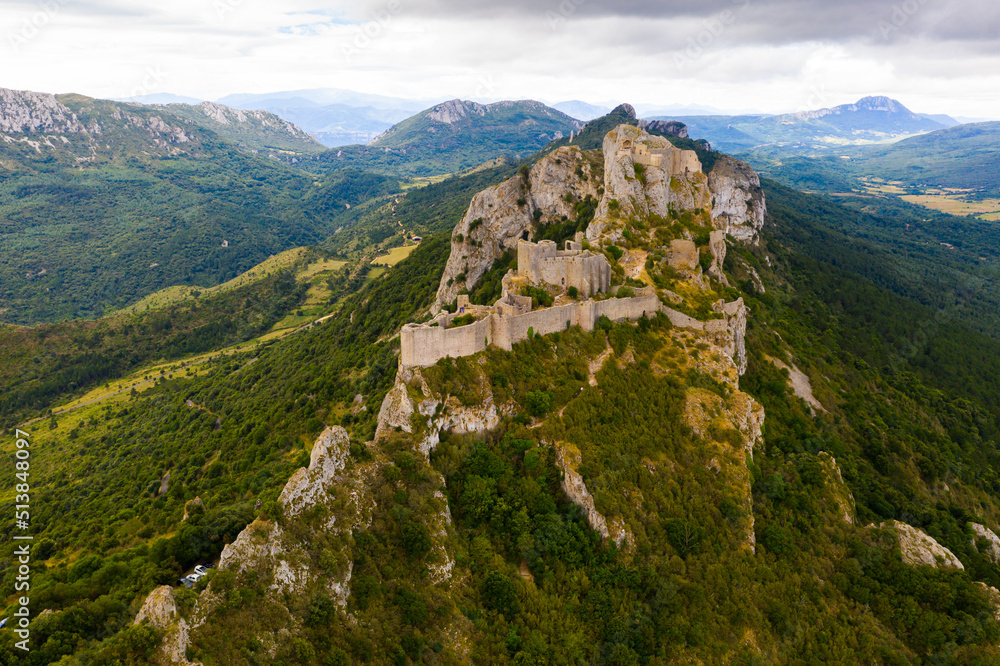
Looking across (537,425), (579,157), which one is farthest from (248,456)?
(579,157)

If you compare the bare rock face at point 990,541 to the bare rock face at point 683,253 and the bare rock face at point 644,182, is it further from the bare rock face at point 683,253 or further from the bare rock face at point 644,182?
the bare rock face at point 644,182

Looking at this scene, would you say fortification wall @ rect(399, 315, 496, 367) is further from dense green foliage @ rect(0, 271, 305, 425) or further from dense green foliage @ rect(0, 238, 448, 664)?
dense green foliage @ rect(0, 271, 305, 425)

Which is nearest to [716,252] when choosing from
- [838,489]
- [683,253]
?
[683,253]

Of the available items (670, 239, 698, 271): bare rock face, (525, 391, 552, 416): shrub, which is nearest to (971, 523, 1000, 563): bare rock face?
(670, 239, 698, 271): bare rock face

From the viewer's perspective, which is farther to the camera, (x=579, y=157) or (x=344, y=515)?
(x=579, y=157)

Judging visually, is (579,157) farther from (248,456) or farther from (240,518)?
(240,518)

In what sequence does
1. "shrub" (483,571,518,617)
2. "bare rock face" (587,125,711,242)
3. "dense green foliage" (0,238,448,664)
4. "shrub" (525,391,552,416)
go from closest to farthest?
"dense green foliage" (0,238,448,664) → "shrub" (483,571,518,617) → "shrub" (525,391,552,416) → "bare rock face" (587,125,711,242)
